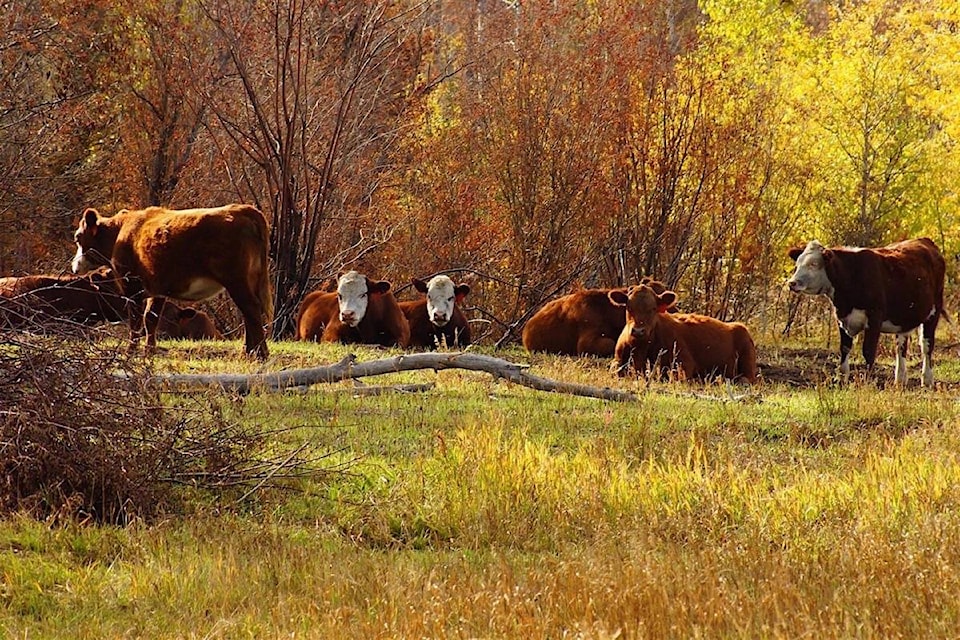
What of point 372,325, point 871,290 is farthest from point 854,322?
point 372,325

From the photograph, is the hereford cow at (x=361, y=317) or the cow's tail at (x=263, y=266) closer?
the cow's tail at (x=263, y=266)

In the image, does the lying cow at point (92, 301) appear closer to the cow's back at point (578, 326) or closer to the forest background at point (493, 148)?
the forest background at point (493, 148)

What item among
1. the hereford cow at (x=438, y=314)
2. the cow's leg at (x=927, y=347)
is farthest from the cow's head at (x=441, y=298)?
the cow's leg at (x=927, y=347)

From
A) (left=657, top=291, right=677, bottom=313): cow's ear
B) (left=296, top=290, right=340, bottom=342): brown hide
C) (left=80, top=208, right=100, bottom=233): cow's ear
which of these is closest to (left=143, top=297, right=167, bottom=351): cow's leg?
(left=80, top=208, right=100, bottom=233): cow's ear

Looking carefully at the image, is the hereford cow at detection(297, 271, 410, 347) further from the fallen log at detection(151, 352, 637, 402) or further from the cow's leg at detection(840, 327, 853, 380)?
the fallen log at detection(151, 352, 637, 402)

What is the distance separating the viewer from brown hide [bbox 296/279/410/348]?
683 inches

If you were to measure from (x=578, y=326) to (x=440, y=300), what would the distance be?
7.31 feet

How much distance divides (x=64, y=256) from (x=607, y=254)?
10665mm

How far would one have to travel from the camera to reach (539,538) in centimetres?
644

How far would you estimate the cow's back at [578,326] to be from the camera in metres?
17.3

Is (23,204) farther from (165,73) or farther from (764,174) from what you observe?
(764,174)

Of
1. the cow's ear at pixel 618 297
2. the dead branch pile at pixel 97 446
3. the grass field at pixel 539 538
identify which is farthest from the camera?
→ the cow's ear at pixel 618 297

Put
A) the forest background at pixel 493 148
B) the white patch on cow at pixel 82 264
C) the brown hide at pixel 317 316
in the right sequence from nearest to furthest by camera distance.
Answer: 1. the white patch on cow at pixel 82 264
2. the brown hide at pixel 317 316
3. the forest background at pixel 493 148

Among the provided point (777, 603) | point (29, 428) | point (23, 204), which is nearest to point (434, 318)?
point (23, 204)
